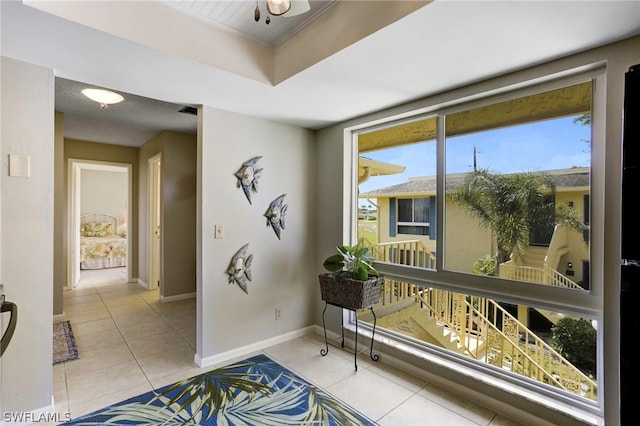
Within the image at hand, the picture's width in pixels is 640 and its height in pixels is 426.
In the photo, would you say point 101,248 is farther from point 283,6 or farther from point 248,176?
point 283,6

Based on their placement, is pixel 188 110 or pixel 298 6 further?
pixel 188 110

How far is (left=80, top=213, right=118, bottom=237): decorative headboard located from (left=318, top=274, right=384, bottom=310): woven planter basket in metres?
7.81

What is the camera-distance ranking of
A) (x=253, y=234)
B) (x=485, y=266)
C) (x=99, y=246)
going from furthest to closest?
1. (x=99, y=246)
2. (x=253, y=234)
3. (x=485, y=266)

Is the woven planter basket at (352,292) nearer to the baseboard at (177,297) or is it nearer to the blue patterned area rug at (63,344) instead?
the blue patterned area rug at (63,344)

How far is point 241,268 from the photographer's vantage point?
2.88m

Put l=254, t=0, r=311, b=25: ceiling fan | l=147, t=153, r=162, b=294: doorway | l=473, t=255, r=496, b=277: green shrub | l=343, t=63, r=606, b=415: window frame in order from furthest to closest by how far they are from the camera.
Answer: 1. l=147, t=153, r=162, b=294: doorway
2. l=473, t=255, r=496, b=277: green shrub
3. l=343, t=63, r=606, b=415: window frame
4. l=254, t=0, r=311, b=25: ceiling fan

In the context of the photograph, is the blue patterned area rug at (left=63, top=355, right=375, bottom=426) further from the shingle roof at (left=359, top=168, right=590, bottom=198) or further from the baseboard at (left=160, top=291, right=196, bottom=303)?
the baseboard at (left=160, top=291, right=196, bottom=303)

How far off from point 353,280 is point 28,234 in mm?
2277

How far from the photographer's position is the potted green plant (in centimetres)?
254

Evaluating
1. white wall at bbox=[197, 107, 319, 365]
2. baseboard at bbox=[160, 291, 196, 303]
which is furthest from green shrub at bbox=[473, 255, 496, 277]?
baseboard at bbox=[160, 291, 196, 303]

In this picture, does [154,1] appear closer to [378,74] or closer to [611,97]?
[378,74]

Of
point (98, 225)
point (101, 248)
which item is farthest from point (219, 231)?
point (98, 225)

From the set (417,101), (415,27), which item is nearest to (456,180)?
(417,101)

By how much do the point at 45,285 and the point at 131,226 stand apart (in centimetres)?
386
